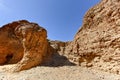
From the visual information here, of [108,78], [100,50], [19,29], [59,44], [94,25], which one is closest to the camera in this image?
[108,78]

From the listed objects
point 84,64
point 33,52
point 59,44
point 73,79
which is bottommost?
point 73,79

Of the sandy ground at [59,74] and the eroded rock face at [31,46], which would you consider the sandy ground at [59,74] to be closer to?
the sandy ground at [59,74]

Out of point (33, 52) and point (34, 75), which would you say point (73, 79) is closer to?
point (34, 75)

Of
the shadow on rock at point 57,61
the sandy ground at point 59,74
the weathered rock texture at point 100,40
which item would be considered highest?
the weathered rock texture at point 100,40

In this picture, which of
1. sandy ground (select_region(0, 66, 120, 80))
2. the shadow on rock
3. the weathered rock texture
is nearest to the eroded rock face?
the shadow on rock

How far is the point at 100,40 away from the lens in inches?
682

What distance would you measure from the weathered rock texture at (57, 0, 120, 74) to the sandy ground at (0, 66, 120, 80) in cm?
97

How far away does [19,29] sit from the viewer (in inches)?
839

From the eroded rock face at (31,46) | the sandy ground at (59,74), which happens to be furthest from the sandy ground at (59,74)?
the eroded rock face at (31,46)

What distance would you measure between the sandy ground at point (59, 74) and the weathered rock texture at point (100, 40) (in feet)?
3.20

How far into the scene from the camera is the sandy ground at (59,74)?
1434cm

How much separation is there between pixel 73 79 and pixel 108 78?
276cm

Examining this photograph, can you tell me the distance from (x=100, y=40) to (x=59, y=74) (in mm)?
5371

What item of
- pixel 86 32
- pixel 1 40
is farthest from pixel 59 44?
pixel 1 40
